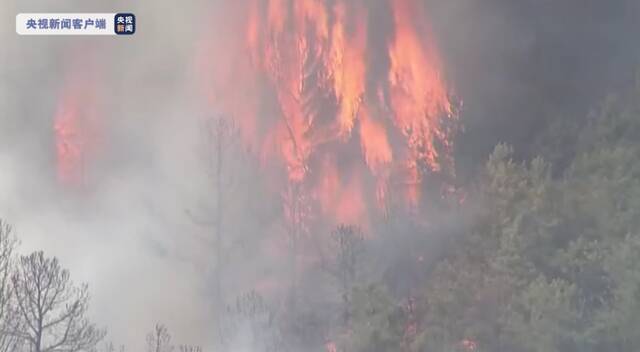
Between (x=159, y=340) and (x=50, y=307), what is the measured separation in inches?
133

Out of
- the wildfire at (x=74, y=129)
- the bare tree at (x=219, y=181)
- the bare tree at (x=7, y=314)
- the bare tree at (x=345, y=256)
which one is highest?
the wildfire at (x=74, y=129)

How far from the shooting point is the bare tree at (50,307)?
969cm

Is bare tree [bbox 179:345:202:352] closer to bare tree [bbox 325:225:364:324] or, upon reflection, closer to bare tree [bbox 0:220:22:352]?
bare tree [bbox 325:225:364:324]

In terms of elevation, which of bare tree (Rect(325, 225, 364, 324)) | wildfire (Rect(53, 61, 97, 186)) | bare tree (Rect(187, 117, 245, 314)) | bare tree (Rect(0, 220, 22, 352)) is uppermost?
wildfire (Rect(53, 61, 97, 186))

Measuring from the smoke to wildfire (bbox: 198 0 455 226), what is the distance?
313 millimetres

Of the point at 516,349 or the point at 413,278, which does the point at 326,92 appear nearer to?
the point at 413,278

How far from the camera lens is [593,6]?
13.6 metres

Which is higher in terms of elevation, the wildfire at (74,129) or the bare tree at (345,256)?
the wildfire at (74,129)

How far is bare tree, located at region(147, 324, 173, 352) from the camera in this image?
12.9m

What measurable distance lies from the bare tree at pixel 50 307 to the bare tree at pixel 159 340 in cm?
Result: 90

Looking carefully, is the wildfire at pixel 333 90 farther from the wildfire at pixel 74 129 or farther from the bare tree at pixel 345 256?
the wildfire at pixel 74 129

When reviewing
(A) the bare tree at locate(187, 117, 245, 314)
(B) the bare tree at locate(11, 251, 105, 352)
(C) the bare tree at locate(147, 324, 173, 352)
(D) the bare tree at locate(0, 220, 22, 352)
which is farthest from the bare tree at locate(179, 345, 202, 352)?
(D) the bare tree at locate(0, 220, 22, 352)

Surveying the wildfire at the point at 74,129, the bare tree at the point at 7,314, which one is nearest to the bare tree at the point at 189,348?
the bare tree at the point at 7,314

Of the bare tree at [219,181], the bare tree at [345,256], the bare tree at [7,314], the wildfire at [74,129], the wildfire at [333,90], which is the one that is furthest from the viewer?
the wildfire at [74,129]
